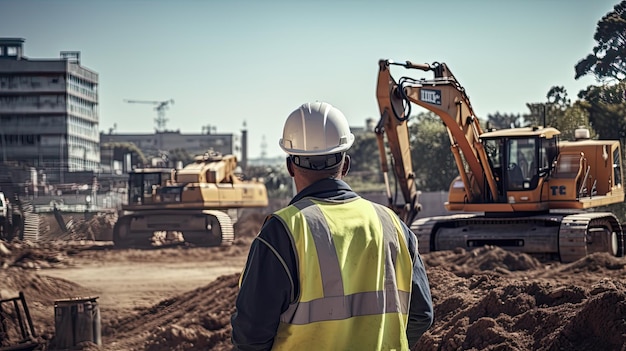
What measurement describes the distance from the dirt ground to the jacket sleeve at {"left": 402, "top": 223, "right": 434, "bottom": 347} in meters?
3.73

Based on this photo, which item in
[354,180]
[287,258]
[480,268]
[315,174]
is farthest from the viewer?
[354,180]

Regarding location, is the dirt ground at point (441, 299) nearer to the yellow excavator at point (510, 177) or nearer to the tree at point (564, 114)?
the yellow excavator at point (510, 177)

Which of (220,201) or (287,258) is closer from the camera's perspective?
(287,258)

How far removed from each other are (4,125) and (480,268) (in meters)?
57.7

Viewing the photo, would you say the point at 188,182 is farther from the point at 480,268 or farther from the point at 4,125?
the point at 4,125

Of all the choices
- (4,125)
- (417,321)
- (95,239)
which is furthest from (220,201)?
(4,125)

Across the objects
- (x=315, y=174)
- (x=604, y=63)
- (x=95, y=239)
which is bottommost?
(x=95, y=239)

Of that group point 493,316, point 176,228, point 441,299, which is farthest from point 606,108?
point 176,228

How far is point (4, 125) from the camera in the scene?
6619 centimetres

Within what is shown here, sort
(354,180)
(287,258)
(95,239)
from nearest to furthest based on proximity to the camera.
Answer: (287,258) → (95,239) → (354,180)

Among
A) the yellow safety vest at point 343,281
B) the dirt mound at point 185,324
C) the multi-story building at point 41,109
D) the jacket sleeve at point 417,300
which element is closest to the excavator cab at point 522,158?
the dirt mound at point 185,324

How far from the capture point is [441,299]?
32.3 ft

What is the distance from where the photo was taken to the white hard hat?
3529 mm

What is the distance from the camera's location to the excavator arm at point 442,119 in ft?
52.9
